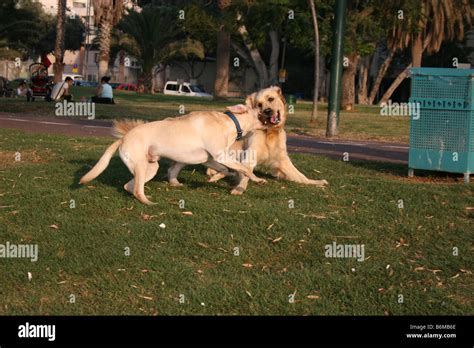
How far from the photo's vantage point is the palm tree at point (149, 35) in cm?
4773

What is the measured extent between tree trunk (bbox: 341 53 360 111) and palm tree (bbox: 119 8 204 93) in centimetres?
1644

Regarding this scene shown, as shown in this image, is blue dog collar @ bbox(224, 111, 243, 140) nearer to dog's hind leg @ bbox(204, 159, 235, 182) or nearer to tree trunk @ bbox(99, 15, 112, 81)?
dog's hind leg @ bbox(204, 159, 235, 182)

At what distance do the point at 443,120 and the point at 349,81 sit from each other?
24769mm

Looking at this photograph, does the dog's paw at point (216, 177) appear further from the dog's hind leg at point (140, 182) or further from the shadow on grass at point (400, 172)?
the shadow on grass at point (400, 172)

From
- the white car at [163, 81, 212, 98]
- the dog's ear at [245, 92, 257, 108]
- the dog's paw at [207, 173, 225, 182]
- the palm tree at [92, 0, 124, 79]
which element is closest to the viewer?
the dog's ear at [245, 92, 257, 108]

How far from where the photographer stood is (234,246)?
715cm

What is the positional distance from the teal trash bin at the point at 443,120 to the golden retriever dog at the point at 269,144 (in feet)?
5.05

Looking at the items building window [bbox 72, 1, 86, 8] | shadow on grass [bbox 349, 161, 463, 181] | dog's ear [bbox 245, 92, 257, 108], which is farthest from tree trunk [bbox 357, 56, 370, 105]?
building window [bbox 72, 1, 86, 8]

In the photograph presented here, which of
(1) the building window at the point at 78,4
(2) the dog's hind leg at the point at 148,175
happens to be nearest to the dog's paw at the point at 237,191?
(2) the dog's hind leg at the point at 148,175

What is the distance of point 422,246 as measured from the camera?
285 inches

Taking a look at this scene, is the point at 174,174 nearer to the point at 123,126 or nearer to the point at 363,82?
the point at 123,126

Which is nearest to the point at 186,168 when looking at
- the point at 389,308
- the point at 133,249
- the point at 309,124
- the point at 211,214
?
the point at 211,214

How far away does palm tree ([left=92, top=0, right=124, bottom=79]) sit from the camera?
42.0m

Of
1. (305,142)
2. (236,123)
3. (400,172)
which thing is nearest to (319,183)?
(236,123)
